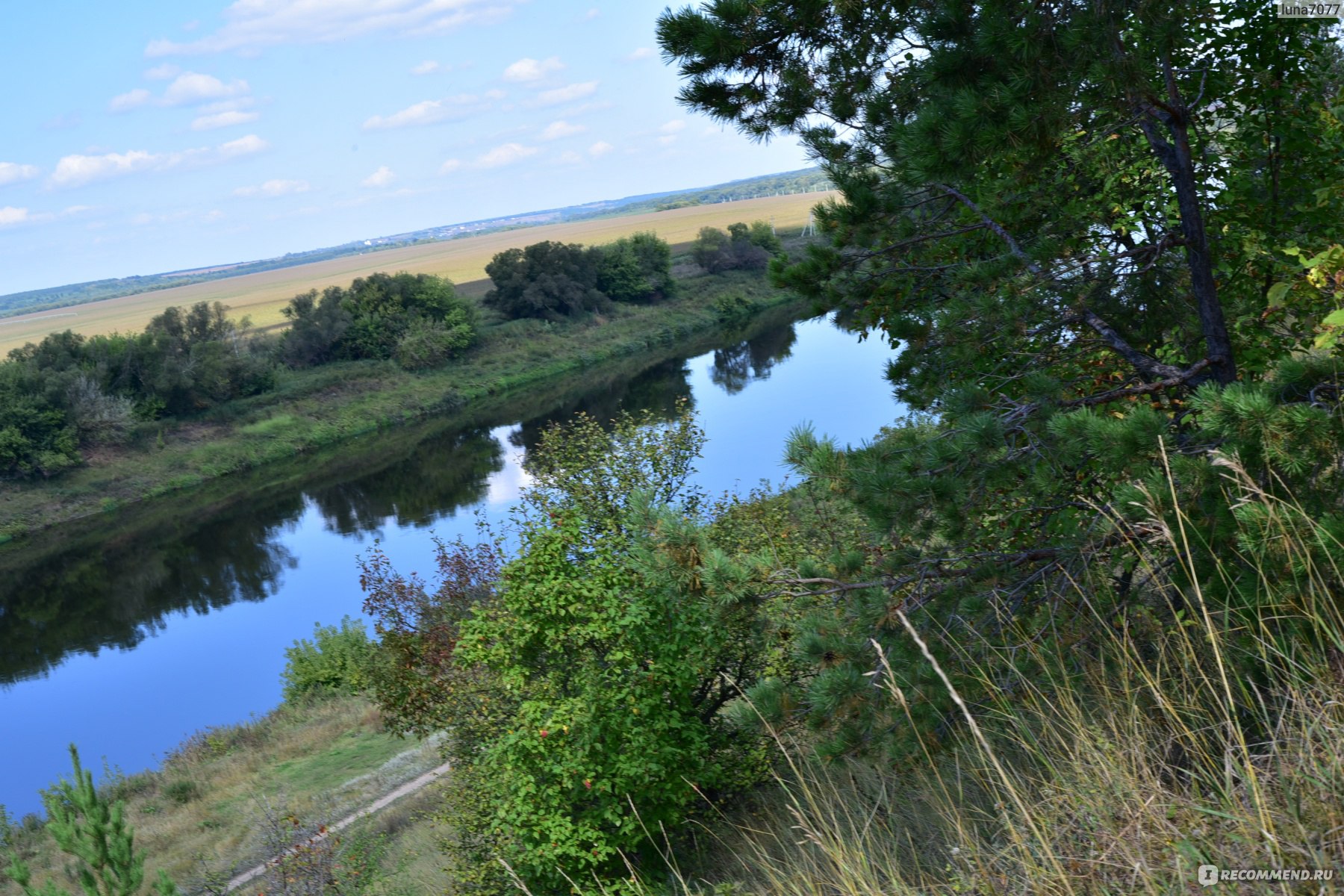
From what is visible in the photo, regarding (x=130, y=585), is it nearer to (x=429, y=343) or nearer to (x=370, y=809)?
(x=370, y=809)

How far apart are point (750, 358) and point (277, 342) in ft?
90.7

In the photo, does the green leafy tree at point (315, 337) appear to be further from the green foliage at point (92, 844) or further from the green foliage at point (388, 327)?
the green foliage at point (92, 844)

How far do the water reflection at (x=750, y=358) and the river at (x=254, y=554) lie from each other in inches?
10.1

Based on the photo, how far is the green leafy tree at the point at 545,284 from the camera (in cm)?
6194

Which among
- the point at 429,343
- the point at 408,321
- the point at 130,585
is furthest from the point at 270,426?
the point at 130,585

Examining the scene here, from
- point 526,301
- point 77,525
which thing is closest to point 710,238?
point 526,301

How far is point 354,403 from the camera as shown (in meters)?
51.5

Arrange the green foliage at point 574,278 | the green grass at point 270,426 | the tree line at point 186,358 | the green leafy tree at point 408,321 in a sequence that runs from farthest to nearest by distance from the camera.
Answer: the green foliage at point 574,278 → the green leafy tree at point 408,321 → the green grass at point 270,426 → the tree line at point 186,358

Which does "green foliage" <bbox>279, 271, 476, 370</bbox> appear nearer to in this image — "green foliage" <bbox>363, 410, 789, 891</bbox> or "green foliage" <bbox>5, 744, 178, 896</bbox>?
"green foliage" <bbox>363, 410, 789, 891</bbox>

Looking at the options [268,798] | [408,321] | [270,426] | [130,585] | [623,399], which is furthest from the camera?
[408,321]

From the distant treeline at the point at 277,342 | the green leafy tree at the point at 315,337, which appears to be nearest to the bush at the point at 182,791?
the distant treeline at the point at 277,342

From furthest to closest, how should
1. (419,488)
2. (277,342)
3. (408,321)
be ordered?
(277,342) → (408,321) → (419,488)

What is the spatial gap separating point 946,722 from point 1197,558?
4.30 ft

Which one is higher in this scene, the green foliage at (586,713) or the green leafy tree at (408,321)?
the green leafy tree at (408,321)
